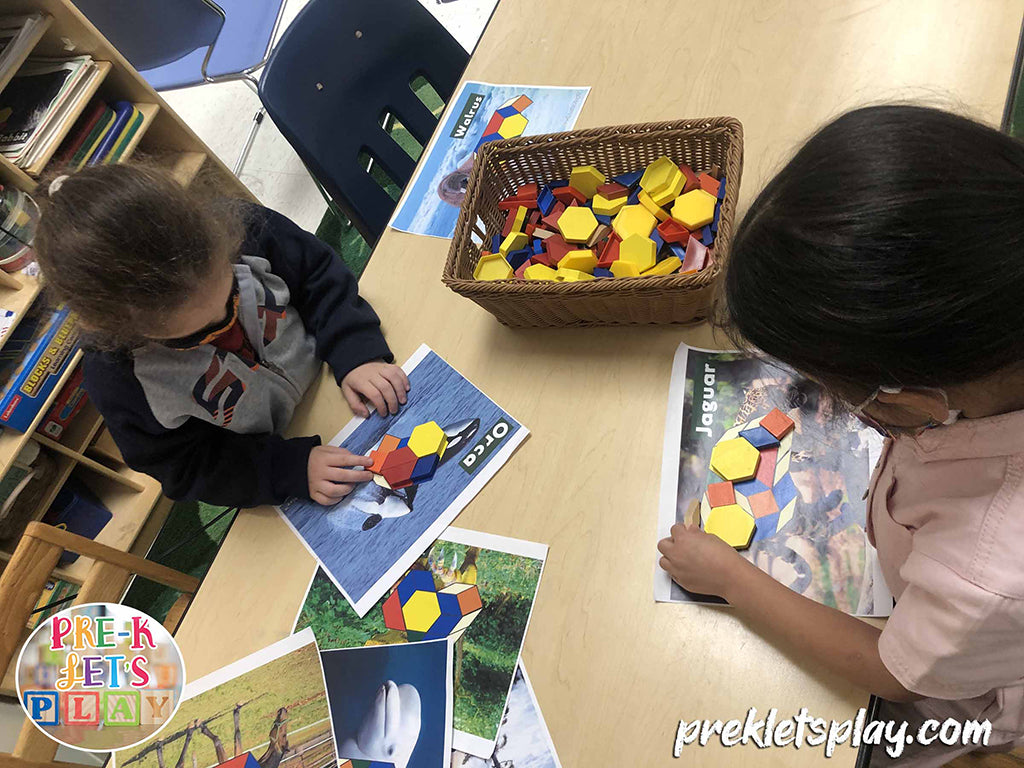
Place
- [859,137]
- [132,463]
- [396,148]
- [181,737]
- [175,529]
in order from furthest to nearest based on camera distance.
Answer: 1. [175,529]
2. [396,148]
3. [132,463]
4. [181,737]
5. [859,137]

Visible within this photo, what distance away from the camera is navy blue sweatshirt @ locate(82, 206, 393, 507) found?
2.86 feet

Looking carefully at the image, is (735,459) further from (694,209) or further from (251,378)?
(251,378)

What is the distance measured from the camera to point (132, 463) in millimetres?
932

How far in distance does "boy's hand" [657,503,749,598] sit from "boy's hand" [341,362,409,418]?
406 millimetres

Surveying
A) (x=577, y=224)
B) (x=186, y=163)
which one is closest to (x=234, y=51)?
(x=186, y=163)

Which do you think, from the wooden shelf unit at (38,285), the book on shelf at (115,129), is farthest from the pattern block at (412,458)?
the book on shelf at (115,129)

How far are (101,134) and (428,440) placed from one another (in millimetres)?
1199

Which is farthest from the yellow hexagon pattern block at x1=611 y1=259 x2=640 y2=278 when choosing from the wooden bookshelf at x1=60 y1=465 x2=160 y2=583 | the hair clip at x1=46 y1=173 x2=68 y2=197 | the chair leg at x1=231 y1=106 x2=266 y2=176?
the chair leg at x1=231 y1=106 x2=266 y2=176

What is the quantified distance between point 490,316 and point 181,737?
0.64 metres

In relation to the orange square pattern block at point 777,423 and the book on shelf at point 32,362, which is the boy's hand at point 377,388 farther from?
the book on shelf at point 32,362

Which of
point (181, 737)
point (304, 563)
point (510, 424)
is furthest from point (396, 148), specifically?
point (181, 737)

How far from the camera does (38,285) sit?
1.37 meters

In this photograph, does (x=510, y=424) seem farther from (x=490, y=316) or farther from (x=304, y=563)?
(x=304, y=563)

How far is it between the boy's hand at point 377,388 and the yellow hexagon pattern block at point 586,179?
1.16 feet
